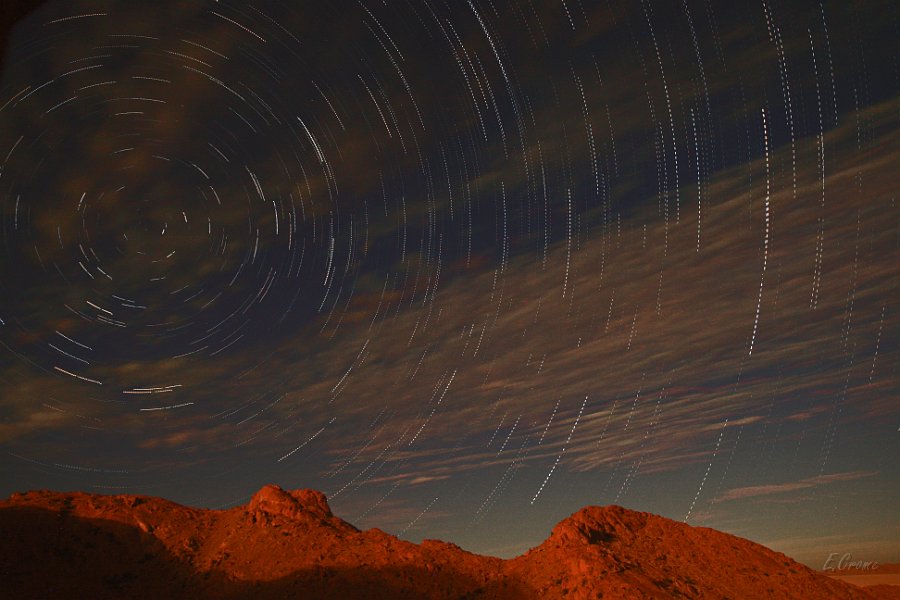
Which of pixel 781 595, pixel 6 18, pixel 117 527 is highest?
pixel 6 18

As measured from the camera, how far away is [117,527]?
43312 millimetres

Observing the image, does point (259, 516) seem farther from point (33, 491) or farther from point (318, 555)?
point (33, 491)

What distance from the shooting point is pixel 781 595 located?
3450 cm

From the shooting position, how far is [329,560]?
39000 millimetres

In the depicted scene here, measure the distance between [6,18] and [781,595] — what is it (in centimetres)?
4064

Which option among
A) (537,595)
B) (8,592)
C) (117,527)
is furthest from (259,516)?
(537,595)

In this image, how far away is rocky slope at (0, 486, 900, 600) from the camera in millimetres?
35375

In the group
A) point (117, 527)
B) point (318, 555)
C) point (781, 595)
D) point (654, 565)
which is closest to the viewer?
point (781, 595)

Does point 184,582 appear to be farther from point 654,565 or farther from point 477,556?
point 654,565

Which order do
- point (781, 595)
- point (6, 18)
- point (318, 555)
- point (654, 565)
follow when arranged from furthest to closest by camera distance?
point (318, 555) → point (654, 565) → point (781, 595) → point (6, 18)

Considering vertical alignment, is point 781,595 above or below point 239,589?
below

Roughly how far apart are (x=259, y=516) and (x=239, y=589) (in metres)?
6.70

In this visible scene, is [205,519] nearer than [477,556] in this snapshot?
No

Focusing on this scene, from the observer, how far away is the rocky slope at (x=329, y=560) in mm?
35375
